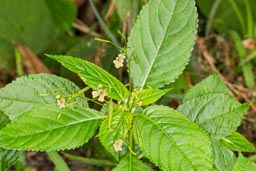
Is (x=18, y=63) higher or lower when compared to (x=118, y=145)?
higher

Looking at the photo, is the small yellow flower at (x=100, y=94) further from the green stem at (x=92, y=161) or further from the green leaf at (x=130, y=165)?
the green stem at (x=92, y=161)

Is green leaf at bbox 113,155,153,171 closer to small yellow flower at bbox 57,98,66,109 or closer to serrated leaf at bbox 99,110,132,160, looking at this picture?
serrated leaf at bbox 99,110,132,160

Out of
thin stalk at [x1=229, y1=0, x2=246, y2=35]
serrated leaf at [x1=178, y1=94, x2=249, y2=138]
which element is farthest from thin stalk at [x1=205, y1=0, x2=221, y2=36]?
serrated leaf at [x1=178, y1=94, x2=249, y2=138]

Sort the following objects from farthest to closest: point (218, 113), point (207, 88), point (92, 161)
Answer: point (92, 161)
point (207, 88)
point (218, 113)

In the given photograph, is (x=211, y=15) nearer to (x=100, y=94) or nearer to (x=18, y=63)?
(x=18, y=63)

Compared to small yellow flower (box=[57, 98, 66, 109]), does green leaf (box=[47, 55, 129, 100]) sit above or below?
above

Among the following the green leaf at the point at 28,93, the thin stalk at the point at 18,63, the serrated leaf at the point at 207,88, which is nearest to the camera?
the green leaf at the point at 28,93

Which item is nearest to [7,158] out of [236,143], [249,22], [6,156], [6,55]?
[6,156]

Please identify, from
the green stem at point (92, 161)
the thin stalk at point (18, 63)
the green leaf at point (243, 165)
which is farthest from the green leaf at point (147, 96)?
the thin stalk at point (18, 63)
